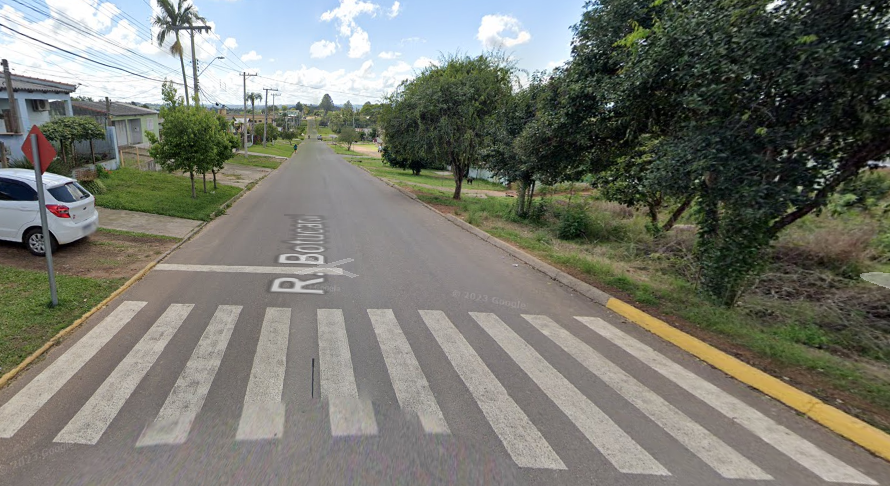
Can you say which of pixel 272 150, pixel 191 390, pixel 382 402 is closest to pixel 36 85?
pixel 191 390

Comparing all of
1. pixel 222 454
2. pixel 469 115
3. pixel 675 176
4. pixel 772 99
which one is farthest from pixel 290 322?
pixel 469 115

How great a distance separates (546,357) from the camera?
5.12 metres

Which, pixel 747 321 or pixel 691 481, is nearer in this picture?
pixel 691 481

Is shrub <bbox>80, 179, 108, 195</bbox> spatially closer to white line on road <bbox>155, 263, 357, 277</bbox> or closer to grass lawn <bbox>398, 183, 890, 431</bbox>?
white line on road <bbox>155, 263, 357, 277</bbox>

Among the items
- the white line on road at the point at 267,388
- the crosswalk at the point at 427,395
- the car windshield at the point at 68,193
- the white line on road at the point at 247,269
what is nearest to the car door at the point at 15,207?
the car windshield at the point at 68,193

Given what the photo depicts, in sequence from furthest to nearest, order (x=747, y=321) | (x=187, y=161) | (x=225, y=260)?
(x=187, y=161) < (x=225, y=260) < (x=747, y=321)

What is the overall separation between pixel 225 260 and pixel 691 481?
8674mm

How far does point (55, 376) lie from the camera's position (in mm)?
4277

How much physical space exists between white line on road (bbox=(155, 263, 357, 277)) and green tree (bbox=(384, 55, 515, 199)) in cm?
1210

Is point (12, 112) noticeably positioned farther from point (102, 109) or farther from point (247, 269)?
point (102, 109)

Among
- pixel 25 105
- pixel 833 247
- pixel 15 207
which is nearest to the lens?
pixel 15 207

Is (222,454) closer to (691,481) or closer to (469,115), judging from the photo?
(691,481)

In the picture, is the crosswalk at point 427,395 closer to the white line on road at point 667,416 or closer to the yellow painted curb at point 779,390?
the white line on road at point 667,416

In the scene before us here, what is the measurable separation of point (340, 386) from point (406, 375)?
0.71 m
